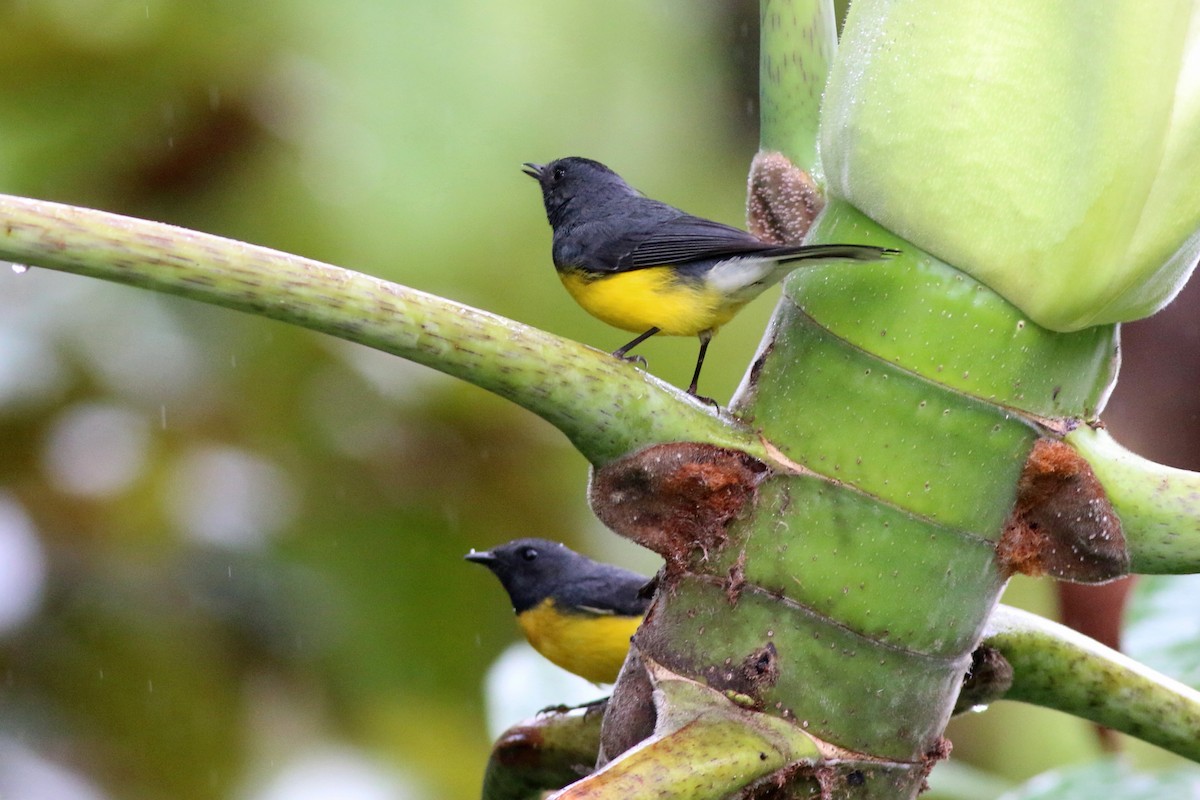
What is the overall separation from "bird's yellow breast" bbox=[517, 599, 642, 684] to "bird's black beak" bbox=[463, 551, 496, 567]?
237mm

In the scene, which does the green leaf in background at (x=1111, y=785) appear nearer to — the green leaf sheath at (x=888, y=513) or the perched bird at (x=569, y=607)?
the green leaf sheath at (x=888, y=513)

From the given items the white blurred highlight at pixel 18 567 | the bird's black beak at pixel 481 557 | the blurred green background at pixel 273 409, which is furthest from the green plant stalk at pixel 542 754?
the white blurred highlight at pixel 18 567

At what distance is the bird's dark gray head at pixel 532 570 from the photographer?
2.47m

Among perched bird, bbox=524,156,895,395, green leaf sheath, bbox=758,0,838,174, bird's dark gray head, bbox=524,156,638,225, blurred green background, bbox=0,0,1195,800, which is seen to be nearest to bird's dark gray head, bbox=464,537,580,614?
blurred green background, bbox=0,0,1195,800

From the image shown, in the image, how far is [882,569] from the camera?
68cm

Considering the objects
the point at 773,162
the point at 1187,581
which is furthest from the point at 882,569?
the point at 1187,581

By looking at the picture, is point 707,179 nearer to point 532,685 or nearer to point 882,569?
point 532,685

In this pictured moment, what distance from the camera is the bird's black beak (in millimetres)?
1995

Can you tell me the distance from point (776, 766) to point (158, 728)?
146cm

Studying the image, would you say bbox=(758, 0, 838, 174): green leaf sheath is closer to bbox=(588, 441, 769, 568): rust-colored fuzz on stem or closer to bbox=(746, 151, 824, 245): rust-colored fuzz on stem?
bbox=(746, 151, 824, 245): rust-colored fuzz on stem

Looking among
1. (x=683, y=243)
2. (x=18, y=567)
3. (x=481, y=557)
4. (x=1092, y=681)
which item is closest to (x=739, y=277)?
(x=683, y=243)

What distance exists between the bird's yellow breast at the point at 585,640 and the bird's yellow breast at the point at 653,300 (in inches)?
39.5

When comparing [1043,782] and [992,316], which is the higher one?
[992,316]

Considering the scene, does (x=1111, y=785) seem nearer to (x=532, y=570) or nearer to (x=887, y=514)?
(x=887, y=514)
